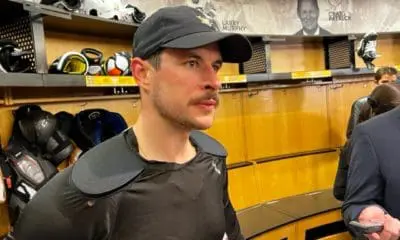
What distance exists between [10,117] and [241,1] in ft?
8.18

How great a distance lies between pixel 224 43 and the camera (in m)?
0.96

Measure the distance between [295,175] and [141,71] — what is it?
3.04 meters

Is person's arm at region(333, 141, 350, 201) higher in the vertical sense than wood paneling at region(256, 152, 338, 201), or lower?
higher

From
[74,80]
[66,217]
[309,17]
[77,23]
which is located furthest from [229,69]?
[66,217]

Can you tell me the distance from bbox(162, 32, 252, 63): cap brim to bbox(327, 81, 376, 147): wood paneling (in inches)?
124

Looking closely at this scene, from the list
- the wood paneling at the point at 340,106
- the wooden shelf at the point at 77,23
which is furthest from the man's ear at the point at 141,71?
the wood paneling at the point at 340,106

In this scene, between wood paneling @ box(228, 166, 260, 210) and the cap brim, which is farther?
wood paneling @ box(228, 166, 260, 210)

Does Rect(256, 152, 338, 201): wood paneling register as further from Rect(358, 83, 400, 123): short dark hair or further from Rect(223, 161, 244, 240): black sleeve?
Rect(223, 161, 244, 240): black sleeve

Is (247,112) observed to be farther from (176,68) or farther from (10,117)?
(176,68)

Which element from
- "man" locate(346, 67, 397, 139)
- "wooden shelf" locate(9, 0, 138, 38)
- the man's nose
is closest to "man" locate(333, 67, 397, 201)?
"man" locate(346, 67, 397, 139)

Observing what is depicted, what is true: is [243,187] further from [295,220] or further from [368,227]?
[368,227]

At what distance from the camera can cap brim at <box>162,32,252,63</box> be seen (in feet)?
2.80

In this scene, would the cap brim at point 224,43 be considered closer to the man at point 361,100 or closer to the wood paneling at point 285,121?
the man at point 361,100

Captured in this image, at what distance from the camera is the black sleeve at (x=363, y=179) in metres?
1.16
